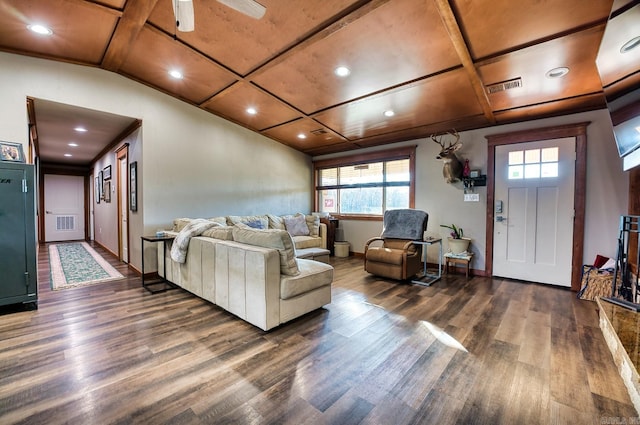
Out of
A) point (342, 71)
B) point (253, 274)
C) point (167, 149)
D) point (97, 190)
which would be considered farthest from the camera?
point (97, 190)

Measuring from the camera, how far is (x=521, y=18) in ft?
7.48

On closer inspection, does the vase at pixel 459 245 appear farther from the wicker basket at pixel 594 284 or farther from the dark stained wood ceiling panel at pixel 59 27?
the dark stained wood ceiling panel at pixel 59 27

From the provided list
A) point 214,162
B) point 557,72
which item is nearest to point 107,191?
point 214,162

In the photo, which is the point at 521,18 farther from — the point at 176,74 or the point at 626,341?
the point at 176,74

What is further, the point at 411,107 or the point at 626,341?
the point at 411,107

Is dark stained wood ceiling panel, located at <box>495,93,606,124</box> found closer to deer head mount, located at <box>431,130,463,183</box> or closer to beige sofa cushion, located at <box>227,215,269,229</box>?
deer head mount, located at <box>431,130,463,183</box>

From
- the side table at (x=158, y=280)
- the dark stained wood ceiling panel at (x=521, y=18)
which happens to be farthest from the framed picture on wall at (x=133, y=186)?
the dark stained wood ceiling panel at (x=521, y=18)

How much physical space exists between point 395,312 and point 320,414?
171 cm

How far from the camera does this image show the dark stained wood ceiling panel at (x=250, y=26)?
2.48 meters

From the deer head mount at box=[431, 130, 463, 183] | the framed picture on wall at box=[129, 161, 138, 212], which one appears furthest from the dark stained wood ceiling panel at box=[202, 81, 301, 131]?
the deer head mount at box=[431, 130, 463, 183]

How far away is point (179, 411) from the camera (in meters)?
1.57

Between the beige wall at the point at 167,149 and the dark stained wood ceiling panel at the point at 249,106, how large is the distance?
0.97 feet

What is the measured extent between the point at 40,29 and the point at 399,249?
17.6ft

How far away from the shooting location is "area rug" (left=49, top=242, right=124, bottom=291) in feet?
13.3
